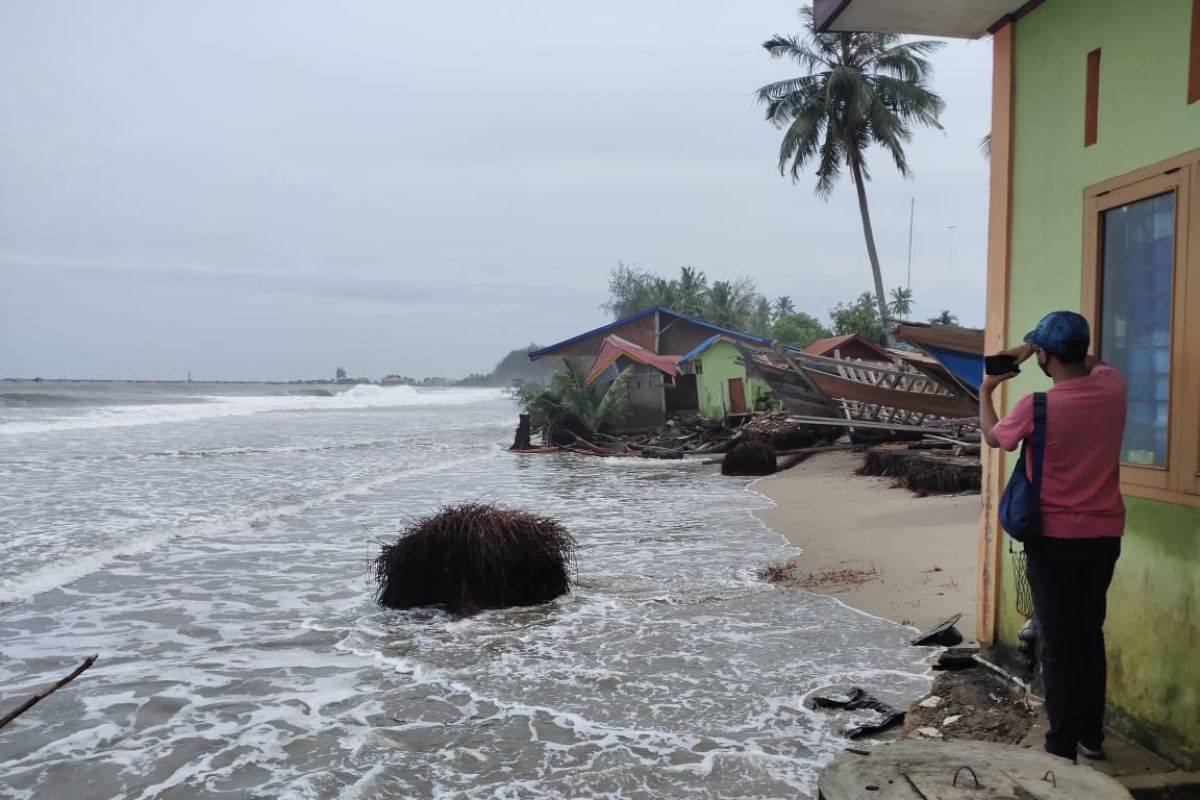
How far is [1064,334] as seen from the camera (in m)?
3.47

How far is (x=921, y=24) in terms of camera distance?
18.4ft

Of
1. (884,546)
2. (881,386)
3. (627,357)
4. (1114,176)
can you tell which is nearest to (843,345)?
(881,386)

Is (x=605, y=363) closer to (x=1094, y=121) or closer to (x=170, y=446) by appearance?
(x=170, y=446)

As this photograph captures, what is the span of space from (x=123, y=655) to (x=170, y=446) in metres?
24.4

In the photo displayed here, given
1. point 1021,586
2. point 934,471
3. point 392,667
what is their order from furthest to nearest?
1. point 934,471
2. point 392,667
3. point 1021,586

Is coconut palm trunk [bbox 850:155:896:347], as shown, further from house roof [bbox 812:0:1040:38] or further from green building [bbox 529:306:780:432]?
house roof [bbox 812:0:1040:38]

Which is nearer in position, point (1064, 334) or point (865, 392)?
point (1064, 334)

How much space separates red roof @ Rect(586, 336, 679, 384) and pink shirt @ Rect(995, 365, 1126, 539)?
2926 centimetres

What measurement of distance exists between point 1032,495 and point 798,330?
58067 mm

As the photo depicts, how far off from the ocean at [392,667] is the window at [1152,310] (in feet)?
7.41

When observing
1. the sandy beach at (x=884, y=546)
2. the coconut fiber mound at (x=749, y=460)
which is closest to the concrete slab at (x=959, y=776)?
the sandy beach at (x=884, y=546)

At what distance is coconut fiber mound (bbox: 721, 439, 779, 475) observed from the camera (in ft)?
70.3

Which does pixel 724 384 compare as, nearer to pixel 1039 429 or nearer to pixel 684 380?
pixel 684 380

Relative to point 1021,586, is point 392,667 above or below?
below
